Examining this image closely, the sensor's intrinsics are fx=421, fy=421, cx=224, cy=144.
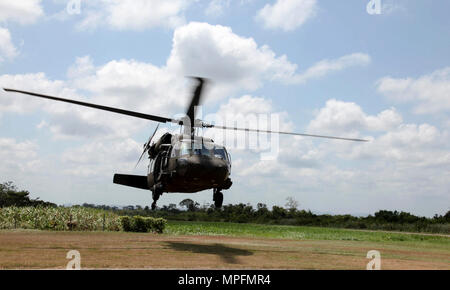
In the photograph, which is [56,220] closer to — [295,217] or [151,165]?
[151,165]

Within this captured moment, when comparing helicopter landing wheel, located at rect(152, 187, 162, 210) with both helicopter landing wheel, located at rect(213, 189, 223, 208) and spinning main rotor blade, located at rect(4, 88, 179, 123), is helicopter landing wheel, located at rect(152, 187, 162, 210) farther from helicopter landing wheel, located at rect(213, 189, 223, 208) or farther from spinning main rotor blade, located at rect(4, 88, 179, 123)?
spinning main rotor blade, located at rect(4, 88, 179, 123)

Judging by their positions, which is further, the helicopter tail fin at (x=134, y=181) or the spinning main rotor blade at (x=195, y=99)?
the helicopter tail fin at (x=134, y=181)

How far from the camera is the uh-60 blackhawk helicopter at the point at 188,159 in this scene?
17766 mm

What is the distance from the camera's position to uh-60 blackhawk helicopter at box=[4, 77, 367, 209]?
17.8 m


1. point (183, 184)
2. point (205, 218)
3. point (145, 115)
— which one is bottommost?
point (205, 218)

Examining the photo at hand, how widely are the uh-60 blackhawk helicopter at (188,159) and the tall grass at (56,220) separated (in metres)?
15.7

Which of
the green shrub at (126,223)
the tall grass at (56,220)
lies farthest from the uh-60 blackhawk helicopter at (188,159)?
the tall grass at (56,220)

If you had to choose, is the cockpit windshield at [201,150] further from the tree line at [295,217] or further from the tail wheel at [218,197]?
the tree line at [295,217]
